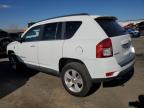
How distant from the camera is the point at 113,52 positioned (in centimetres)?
466

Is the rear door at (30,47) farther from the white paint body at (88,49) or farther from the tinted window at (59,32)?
the tinted window at (59,32)

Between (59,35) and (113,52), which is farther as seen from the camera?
(59,35)

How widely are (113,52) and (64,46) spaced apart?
4.13 ft

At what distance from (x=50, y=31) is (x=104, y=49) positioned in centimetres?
196

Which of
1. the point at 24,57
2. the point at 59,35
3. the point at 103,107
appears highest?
the point at 59,35

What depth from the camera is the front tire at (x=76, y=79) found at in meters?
4.85

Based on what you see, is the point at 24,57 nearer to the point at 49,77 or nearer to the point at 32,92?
the point at 49,77

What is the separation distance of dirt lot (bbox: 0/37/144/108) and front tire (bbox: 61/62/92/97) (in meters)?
0.18

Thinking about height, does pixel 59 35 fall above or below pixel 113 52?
above

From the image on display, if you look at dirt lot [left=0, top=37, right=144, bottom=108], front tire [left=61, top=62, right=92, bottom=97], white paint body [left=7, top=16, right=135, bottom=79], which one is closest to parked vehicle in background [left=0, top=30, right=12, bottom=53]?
dirt lot [left=0, top=37, right=144, bottom=108]

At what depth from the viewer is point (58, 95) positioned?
5.42 meters

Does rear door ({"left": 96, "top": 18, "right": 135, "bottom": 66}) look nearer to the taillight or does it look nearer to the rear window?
the rear window

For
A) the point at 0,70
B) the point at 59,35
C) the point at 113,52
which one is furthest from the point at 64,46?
the point at 0,70

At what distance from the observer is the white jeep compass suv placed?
4613 mm
